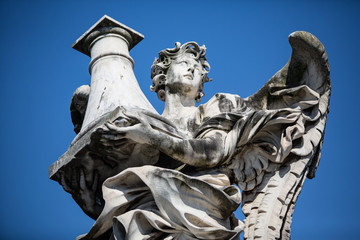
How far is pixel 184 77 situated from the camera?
10125 mm

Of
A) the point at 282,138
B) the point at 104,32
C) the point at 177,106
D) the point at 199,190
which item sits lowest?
the point at 199,190

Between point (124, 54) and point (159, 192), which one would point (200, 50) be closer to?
point (124, 54)

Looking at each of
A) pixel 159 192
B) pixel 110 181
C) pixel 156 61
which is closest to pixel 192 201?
pixel 159 192

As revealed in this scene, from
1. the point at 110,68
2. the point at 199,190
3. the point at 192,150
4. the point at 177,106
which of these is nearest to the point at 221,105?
the point at 177,106

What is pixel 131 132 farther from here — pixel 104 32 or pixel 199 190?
pixel 104 32

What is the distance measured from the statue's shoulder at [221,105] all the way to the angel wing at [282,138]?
17 cm

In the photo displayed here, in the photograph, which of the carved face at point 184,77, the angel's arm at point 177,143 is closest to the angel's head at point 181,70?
the carved face at point 184,77

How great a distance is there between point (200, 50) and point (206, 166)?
1906 mm

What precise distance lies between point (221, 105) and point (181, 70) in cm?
79

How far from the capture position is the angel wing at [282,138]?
916 cm

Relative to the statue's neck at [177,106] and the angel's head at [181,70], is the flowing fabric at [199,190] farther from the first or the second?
the angel's head at [181,70]

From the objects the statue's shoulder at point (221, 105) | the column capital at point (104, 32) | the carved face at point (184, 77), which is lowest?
the statue's shoulder at point (221, 105)

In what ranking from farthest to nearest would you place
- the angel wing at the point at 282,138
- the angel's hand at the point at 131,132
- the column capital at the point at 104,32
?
the column capital at the point at 104,32
the angel wing at the point at 282,138
the angel's hand at the point at 131,132

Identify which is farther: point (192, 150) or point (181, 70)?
point (181, 70)
